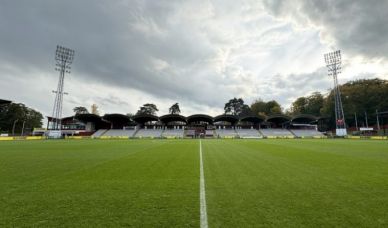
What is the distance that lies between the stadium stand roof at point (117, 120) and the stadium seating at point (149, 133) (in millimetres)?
6368

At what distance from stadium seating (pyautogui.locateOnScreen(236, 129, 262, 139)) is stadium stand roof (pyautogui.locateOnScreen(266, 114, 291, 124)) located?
6.30m

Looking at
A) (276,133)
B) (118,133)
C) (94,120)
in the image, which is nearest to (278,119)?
(276,133)

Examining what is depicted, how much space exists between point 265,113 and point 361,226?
118 metres

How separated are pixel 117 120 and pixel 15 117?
4429 cm

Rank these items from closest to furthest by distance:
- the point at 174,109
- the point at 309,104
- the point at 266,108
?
1. the point at 309,104
2. the point at 266,108
3. the point at 174,109

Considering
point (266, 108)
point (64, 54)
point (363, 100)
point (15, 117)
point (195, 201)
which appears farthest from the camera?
point (266, 108)

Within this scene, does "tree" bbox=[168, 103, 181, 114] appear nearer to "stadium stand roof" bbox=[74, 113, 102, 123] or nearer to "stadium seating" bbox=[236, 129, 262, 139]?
"stadium stand roof" bbox=[74, 113, 102, 123]

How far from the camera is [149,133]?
68312 millimetres

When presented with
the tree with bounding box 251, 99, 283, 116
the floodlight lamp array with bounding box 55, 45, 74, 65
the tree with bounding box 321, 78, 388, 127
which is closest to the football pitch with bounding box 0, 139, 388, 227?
the floodlight lamp array with bounding box 55, 45, 74, 65

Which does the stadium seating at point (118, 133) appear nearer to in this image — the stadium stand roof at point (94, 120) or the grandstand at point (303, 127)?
the stadium stand roof at point (94, 120)

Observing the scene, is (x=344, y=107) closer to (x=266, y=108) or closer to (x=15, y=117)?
(x=266, y=108)

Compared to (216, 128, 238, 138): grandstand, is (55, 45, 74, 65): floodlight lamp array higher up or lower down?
higher up

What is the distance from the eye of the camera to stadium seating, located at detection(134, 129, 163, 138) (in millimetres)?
66312

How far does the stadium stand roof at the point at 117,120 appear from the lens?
6750cm
